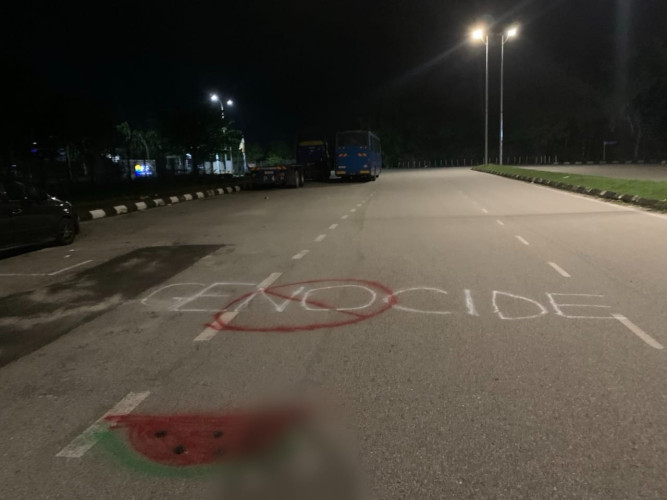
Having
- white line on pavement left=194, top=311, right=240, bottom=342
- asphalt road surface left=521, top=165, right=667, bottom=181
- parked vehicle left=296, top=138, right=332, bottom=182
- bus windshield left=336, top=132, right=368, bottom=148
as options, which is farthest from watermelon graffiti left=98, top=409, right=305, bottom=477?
parked vehicle left=296, top=138, right=332, bottom=182

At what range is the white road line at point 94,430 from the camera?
3713 mm

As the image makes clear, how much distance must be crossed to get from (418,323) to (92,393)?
325cm

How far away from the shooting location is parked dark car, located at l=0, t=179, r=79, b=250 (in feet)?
37.9

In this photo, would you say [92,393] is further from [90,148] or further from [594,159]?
[594,159]

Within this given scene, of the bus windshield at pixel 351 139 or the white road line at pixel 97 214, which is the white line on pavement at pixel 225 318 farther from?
the bus windshield at pixel 351 139

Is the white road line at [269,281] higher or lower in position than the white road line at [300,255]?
higher

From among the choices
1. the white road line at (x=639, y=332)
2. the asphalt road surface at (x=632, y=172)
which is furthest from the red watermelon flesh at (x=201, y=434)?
the asphalt road surface at (x=632, y=172)

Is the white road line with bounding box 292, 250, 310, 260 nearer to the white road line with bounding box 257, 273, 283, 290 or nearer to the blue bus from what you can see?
the white road line with bounding box 257, 273, 283, 290

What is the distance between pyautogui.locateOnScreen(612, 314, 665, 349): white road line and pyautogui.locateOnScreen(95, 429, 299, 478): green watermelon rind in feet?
11.5

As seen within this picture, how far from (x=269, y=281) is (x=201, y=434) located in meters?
4.81

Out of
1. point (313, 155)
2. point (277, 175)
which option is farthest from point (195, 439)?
point (313, 155)

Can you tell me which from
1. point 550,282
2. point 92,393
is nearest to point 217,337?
point 92,393

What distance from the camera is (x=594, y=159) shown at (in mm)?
78312

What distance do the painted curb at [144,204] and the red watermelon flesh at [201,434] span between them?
54.4 ft
